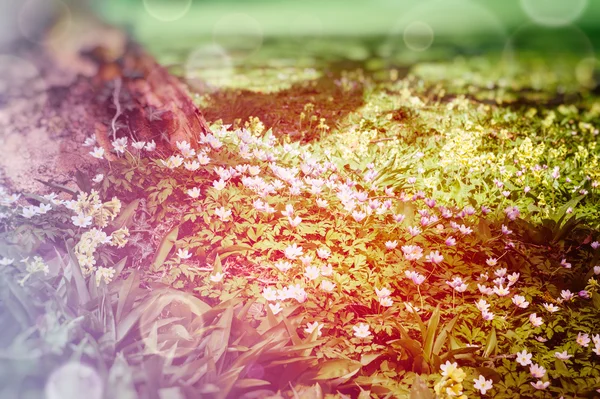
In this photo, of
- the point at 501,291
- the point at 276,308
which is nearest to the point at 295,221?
the point at 276,308

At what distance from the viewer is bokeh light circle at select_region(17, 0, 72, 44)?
2.99 m

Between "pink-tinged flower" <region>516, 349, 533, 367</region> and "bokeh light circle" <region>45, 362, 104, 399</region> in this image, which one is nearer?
"bokeh light circle" <region>45, 362, 104, 399</region>

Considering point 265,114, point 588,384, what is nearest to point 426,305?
point 588,384

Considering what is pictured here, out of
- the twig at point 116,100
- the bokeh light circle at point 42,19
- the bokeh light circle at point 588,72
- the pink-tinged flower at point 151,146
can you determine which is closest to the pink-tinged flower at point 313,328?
the pink-tinged flower at point 151,146

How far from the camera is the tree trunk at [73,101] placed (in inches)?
113

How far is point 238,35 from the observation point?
29.8 feet

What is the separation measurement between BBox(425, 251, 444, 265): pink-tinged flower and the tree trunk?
62.5 inches

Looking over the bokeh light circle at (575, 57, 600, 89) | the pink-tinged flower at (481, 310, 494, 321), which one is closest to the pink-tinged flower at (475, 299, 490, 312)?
the pink-tinged flower at (481, 310, 494, 321)

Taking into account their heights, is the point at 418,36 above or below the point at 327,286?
above

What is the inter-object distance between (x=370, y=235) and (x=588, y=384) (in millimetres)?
1184

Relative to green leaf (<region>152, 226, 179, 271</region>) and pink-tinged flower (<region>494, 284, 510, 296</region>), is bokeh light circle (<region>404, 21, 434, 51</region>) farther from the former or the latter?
green leaf (<region>152, 226, 179, 271</region>)

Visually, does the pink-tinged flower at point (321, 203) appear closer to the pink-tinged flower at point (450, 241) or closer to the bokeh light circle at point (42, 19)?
the pink-tinged flower at point (450, 241)

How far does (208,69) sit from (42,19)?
3.60m

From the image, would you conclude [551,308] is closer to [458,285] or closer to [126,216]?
[458,285]
